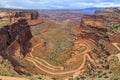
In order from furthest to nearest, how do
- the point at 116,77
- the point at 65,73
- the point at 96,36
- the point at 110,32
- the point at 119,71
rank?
the point at 96,36
the point at 110,32
the point at 65,73
the point at 119,71
the point at 116,77

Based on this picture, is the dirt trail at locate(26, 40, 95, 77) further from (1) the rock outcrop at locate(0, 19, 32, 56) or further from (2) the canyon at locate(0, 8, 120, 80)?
(1) the rock outcrop at locate(0, 19, 32, 56)

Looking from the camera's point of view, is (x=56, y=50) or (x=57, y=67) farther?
(x=56, y=50)

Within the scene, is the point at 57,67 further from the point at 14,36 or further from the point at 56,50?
the point at 56,50

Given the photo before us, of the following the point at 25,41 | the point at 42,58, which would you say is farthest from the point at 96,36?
the point at 25,41

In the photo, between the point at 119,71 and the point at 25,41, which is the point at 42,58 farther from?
the point at 119,71

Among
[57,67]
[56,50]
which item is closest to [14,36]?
[57,67]

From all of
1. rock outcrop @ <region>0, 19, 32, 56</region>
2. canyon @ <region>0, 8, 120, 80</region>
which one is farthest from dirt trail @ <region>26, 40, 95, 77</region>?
rock outcrop @ <region>0, 19, 32, 56</region>

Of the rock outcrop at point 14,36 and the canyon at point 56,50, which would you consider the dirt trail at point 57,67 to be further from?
the rock outcrop at point 14,36

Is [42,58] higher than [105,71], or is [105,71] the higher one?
[105,71]

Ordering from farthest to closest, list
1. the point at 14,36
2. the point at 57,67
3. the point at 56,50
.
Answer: the point at 56,50 → the point at 14,36 → the point at 57,67

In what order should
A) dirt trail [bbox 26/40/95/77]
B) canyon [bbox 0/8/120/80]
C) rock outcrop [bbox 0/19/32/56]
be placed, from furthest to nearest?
rock outcrop [bbox 0/19/32/56] < dirt trail [bbox 26/40/95/77] < canyon [bbox 0/8/120/80]

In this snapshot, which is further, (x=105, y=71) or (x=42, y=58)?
(x=42, y=58)
